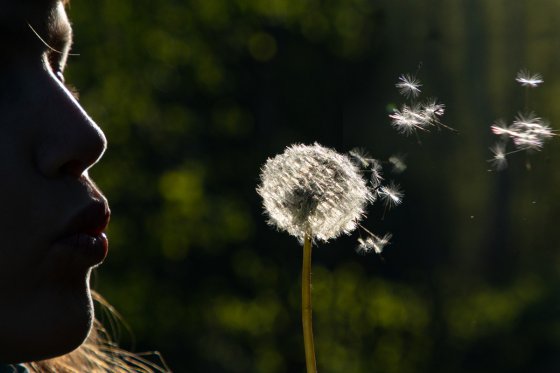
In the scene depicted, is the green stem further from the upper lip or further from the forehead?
the forehead

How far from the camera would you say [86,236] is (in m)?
1.01

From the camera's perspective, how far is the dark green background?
5.32 m

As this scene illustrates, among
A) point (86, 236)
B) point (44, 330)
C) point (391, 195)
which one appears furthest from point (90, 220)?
point (391, 195)

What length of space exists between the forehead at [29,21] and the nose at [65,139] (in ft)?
0.22

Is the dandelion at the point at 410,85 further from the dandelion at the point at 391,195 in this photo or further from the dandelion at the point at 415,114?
the dandelion at the point at 391,195

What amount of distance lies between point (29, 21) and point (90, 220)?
10.0 inches

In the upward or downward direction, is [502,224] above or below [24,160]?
above

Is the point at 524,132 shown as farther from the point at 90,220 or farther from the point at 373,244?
the point at 90,220

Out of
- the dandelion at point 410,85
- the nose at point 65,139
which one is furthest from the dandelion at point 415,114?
the nose at point 65,139

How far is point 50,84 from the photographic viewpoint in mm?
1030

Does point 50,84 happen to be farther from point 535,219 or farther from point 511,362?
point 511,362

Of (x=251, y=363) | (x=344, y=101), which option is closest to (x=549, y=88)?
(x=344, y=101)

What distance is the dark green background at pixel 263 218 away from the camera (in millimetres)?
5320

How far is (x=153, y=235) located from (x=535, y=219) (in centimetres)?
276
